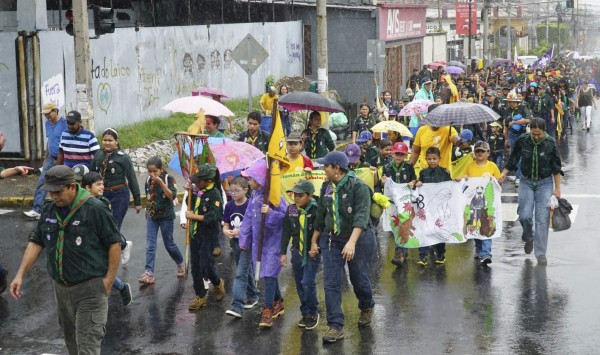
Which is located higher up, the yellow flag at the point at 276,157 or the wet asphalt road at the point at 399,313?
the yellow flag at the point at 276,157

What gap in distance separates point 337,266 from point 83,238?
2698 mm

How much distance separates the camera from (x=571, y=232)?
14758 millimetres

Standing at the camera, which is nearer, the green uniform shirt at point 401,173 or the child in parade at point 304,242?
the child in parade at point 304,242

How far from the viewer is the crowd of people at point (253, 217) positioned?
795 centimetres

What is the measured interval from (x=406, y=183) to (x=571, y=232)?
289 cm

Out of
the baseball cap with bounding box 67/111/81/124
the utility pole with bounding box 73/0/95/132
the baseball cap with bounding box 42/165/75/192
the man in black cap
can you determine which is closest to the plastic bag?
the baseball cap with bounding box 67/111/81/124

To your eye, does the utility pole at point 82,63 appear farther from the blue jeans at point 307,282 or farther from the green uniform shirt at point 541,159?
the blue jeans at point 307,282

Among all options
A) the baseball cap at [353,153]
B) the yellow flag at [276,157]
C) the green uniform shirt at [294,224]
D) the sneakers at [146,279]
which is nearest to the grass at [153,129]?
the sneakers at [146,279]

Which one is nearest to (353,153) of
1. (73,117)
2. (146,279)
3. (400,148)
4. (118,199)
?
(400,148)

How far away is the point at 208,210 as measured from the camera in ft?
35.0

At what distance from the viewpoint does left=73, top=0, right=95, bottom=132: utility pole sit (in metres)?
16.8

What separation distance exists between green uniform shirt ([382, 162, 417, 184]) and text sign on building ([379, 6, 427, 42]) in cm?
2210

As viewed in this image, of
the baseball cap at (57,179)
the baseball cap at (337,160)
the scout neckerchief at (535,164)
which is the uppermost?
the baseball cap at (57,179)

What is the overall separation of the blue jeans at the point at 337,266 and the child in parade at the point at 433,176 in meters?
3.08
